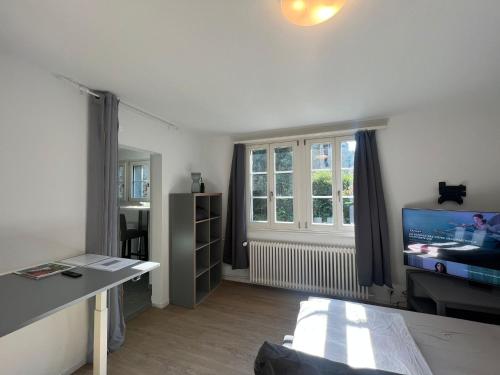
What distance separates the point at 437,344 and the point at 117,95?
314 cm

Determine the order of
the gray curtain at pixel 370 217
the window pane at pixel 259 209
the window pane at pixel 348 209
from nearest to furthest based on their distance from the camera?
1. the gray curtain at pixel 370 217
2. the window pane at pixel 348 209
3. the window pane at pixel 259 209

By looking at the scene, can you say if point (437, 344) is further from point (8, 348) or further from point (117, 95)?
point (117, 95)

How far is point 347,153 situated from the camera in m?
2.97

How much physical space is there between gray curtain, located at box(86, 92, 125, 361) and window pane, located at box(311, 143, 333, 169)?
2470 mm

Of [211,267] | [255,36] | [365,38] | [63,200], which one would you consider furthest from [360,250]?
[63,200]

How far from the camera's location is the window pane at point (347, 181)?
2930 millimetres

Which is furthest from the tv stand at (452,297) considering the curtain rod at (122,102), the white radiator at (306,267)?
the curtain rod at (122,102)

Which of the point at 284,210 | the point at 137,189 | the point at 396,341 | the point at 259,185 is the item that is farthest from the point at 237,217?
the point at 137,189

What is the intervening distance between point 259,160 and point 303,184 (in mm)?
797

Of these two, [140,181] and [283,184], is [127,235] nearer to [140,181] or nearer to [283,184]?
[140,181]

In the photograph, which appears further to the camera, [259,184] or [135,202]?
[135,202]

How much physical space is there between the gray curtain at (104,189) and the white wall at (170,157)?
29 cm

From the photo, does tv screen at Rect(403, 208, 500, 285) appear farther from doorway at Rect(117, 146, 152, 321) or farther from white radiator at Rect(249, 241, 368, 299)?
doorway at Rect(117, 146, 152, 321)

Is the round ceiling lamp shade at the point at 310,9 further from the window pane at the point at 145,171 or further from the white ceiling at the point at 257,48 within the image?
the window pane at the point at 145,171
